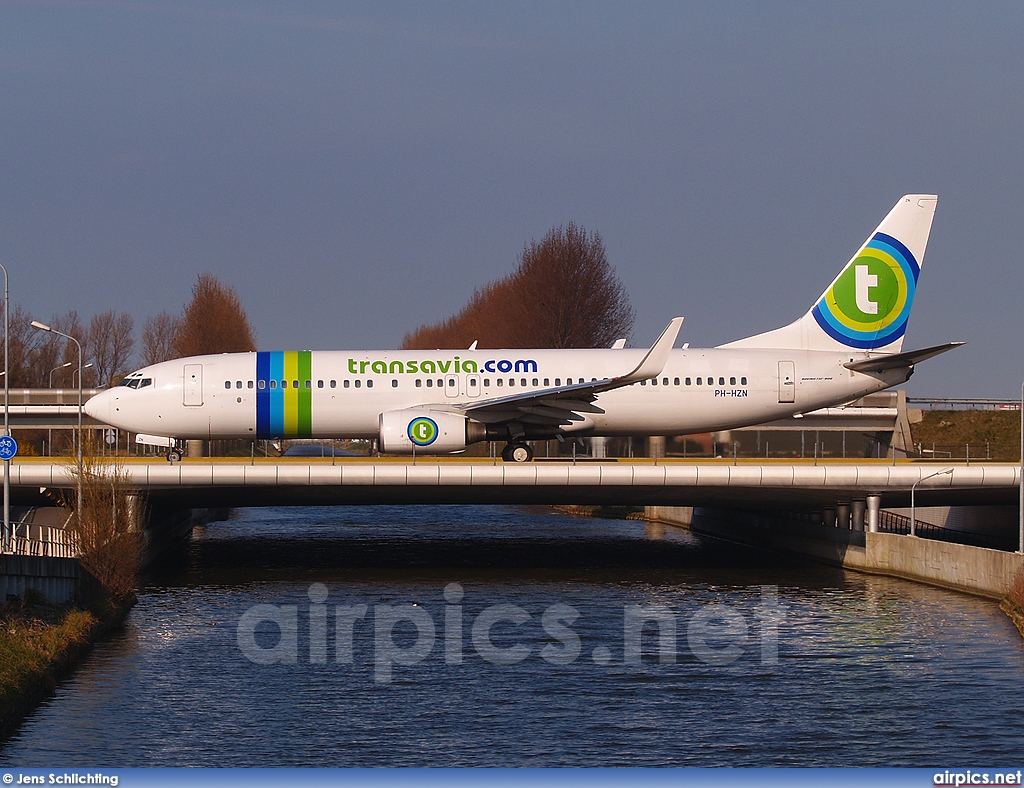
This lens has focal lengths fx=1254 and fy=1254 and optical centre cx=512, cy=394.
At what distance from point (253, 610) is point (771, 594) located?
22099 millimetres

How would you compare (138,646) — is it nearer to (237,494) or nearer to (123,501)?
(123,501)

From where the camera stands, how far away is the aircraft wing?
167 ft

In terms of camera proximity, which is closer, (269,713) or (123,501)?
(269,713)

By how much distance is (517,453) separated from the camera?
58.4 metres

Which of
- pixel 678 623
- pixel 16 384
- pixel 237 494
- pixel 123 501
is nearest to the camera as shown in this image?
pixel 678 623

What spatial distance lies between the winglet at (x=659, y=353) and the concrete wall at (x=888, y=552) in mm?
15973

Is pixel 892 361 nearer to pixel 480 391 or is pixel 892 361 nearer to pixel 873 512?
pixel 873 512

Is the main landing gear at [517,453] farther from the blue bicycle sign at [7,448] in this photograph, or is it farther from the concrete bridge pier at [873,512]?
the blue bicycle sign at [7,448]

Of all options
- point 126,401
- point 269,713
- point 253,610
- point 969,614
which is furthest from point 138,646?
point 969,614

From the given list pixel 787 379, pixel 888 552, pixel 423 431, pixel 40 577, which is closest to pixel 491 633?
pixel 423 431

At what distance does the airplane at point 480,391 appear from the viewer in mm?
56500

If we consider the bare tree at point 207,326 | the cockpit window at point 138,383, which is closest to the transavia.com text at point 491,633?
the cockpit window at point 138,383

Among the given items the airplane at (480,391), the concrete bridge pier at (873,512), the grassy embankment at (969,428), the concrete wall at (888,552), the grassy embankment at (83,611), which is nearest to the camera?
the grassy embankment at (83,611)

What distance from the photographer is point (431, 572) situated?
61250 mm
